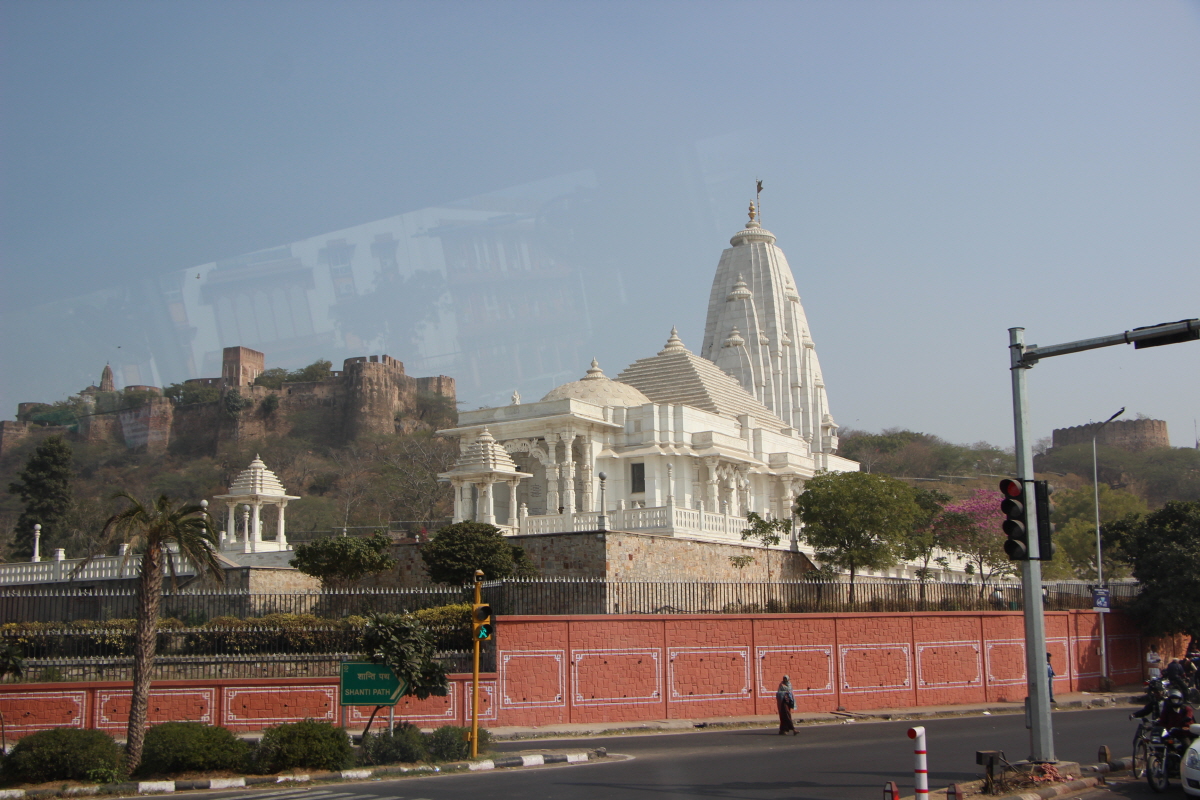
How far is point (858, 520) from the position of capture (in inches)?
1356

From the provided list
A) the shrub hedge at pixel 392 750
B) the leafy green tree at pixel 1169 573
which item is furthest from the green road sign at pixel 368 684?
the leafy green tree at pixel 1169 573

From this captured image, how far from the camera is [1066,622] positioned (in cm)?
3019

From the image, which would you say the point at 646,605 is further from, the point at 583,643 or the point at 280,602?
the point at 280,602

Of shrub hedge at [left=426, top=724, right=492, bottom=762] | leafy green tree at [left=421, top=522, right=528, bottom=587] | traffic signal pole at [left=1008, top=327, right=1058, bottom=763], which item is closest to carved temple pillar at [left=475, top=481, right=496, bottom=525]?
leafy green tree at [left=421, top=522, right=528, bottom=587]

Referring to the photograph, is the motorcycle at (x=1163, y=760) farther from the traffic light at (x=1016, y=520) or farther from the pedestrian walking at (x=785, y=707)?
the pedestrian walking at (x=785, y=707)

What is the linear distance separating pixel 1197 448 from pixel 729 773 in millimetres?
108787

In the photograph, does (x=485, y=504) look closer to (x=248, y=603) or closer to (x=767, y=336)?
(x=248, y=603)

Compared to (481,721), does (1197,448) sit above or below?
above

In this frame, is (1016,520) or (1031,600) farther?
(1031,600)

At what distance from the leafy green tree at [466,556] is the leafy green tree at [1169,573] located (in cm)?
1830

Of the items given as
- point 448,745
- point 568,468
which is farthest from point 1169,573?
point 448,745

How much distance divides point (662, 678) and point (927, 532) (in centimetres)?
2334

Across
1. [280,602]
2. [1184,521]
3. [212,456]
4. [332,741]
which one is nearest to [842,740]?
[332,741]

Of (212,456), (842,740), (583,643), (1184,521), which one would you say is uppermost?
(212,456)
